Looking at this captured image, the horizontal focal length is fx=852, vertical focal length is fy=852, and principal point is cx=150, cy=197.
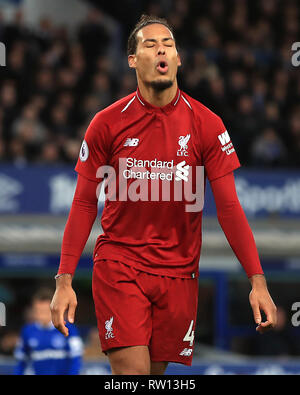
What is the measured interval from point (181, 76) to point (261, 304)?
891 centimetres

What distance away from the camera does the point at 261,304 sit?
4.15 metres

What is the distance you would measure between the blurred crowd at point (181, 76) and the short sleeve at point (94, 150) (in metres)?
7.10

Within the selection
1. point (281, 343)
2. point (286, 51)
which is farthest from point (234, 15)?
point (281, 343)

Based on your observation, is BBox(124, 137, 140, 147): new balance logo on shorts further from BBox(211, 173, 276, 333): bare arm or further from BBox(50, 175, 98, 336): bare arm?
BBox(211, 173, 276, 333): bare arm

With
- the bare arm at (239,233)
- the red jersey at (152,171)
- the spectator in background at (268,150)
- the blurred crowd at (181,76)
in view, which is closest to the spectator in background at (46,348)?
the red jersey at (152,171)

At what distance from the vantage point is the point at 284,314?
458 inches

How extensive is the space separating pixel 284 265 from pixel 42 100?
4.22 metres

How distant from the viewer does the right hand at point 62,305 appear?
→ 4.07m

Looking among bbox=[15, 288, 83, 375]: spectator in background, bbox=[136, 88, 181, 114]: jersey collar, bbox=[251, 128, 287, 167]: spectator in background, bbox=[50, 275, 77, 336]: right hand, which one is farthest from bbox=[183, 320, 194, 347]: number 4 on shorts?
bbox=[251, 128, 287, 167]: spectator in background

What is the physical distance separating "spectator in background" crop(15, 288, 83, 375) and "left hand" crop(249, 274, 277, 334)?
133 inches

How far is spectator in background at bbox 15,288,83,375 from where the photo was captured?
730cm

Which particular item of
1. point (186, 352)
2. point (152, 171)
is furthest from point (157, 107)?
point (186, 352)

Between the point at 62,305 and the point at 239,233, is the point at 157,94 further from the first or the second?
the point at 62,305
